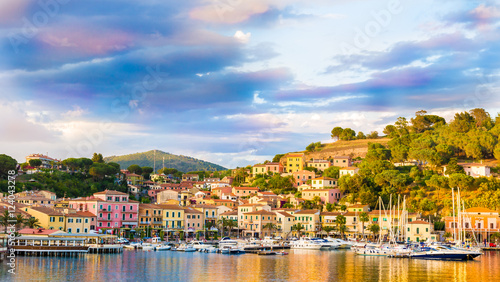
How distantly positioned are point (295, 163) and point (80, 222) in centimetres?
5921

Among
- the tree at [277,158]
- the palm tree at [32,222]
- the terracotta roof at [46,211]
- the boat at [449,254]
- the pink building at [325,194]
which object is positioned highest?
the tree at [277,158]

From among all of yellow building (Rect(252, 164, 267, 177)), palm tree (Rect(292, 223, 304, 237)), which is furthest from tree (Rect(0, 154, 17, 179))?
palm tree (Rect(292, 223, 304, 237))

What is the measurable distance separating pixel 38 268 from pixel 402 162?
84.8m

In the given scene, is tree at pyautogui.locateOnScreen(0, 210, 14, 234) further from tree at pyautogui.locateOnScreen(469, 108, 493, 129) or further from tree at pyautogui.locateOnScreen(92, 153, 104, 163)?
tree at pyautogui.locateOnScreen(469, 108, 493, 129)

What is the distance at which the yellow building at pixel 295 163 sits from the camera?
126500 millimetres

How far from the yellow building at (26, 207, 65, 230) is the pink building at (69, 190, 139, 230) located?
19.9 ft

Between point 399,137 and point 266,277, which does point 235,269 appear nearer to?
point 266,277

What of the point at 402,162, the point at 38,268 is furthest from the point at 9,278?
the point at 402,162

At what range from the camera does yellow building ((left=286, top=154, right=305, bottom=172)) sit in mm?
126500

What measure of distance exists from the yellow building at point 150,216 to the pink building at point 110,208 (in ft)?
6.23

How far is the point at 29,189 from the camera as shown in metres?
100

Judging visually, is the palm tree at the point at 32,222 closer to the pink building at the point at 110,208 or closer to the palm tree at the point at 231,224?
the pink building at the point at 110,208

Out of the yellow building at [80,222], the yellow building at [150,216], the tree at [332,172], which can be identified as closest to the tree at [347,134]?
the tree at [332,172]

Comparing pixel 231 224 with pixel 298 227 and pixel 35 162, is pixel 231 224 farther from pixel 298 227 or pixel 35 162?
pixel 35 162
